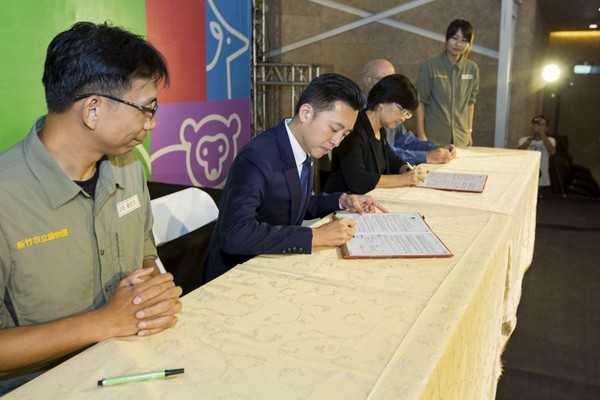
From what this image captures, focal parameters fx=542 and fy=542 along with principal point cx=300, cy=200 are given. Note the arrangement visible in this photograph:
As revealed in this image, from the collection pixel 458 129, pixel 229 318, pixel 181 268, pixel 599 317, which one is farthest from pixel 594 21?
pixel 229 318

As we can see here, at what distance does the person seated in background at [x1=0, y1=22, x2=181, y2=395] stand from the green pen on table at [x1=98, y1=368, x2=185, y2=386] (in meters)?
0.16

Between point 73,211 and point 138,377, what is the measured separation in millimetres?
481

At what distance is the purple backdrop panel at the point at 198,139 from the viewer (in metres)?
4.05

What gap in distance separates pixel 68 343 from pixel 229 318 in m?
0.32

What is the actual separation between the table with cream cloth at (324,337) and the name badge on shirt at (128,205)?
11.3 inches

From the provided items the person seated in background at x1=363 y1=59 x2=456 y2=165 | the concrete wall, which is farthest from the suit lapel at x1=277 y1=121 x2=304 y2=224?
the concrete wall

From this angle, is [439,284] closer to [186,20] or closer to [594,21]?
[186,20]

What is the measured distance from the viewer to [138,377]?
0.90 metres

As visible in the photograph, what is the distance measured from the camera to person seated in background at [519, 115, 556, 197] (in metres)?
5.71

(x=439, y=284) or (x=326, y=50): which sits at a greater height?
(x=326, y=50)

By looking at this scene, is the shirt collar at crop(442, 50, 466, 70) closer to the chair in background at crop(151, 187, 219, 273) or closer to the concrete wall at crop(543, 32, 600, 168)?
the chair in background at crop(151, 187, 219, 273)

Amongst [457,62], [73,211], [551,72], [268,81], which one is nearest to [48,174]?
[73,211]

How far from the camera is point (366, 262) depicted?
1492 millimetres

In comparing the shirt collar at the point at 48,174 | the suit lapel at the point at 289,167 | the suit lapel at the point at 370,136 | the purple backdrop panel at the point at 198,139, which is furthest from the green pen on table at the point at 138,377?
the purple backdrop panel at the point at 198,139
